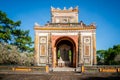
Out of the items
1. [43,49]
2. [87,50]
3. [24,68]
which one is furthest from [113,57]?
[24,68]

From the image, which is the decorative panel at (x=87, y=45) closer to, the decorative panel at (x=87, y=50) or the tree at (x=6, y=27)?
the decorative panel at (x=87, y=50)

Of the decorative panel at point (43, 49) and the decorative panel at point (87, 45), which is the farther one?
the decorative panel at point (43, 49)

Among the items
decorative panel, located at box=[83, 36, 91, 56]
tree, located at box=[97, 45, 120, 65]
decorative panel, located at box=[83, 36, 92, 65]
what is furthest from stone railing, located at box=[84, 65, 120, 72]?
tree, located at box=[97, 45, 120, 65]

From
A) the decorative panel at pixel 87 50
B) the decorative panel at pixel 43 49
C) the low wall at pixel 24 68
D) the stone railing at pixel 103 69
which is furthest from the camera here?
the decorative panel at pixel 43 49

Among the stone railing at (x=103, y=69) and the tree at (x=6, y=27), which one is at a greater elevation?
the tree at (x=6, y=27)

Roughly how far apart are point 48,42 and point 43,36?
4.18 feet

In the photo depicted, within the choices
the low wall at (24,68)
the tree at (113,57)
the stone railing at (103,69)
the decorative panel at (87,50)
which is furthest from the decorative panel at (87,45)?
the tree at (113,57)

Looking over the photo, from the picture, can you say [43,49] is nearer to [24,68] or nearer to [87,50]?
[24,68]

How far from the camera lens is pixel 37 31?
3005 cm

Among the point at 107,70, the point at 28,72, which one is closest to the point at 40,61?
Answer: the point at 28,72

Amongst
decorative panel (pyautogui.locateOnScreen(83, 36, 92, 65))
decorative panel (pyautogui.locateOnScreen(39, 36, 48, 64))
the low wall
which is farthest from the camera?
decorative panel (pyautogui.locateOnScreen(39, 36, 48, 64))

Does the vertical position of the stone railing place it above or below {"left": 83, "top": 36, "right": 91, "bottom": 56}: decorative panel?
below

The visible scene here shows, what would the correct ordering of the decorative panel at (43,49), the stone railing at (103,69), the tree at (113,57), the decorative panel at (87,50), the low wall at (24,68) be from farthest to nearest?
the tree at (113,57) → the decorative panel at (43,49) → the decorative panel at (87,50) → the low wall at (24,68) → the stone railing at (103,69)

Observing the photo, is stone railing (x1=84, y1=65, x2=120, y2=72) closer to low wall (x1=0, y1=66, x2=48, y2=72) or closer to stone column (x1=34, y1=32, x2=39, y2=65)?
low wall (x1=0, y1=66, x2=48, y2=72)
